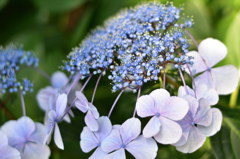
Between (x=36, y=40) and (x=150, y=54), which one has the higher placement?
(x=36, y=40)

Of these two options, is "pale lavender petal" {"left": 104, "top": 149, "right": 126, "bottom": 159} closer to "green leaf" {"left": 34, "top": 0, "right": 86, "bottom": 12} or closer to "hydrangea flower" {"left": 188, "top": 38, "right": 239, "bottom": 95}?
"hydrangea flower" {"left": 188, "top": 38, "right": 239, "bottom": 95}

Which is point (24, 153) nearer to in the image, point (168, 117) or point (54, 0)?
point (168, 117)

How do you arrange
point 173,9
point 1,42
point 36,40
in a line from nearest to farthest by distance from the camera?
1. point 173,9
2. point 36,40
3. point 1,42

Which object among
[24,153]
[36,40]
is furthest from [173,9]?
[36,40]

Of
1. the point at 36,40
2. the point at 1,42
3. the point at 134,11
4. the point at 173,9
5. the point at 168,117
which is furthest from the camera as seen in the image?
the point at 1,42

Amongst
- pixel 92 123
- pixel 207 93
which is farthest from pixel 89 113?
pixel 207 93

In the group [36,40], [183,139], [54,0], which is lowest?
[183,139]

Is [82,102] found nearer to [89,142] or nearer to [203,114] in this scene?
[89,142]
